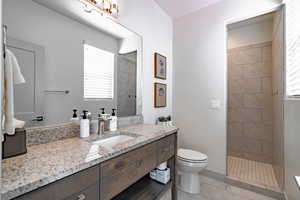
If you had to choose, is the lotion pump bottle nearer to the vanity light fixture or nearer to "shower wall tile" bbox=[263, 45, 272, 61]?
the vanity light fixture

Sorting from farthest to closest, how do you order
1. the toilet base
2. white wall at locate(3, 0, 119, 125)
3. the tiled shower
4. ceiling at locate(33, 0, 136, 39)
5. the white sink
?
1. the tiled shower
2. the toilet base
3. the white sink
4. ceiling at locate(33, 0, 136, 39)
5. white wall at locate(3, 0, 119, 125)

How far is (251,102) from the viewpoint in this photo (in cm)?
254

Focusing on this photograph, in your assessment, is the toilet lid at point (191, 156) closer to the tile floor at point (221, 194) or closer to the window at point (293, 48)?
the tile floor at point (221, 194)

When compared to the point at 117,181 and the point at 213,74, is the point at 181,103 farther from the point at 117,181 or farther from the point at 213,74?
the point at 117,181

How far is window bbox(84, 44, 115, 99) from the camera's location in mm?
1278

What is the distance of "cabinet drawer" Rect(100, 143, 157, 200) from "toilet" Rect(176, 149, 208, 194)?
0.70m

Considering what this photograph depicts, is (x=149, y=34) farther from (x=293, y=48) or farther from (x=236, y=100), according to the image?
(x=236, y=100)

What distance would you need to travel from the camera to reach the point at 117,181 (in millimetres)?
851

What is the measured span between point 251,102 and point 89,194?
9.33 feet

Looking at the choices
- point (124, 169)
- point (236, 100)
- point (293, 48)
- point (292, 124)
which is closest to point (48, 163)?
point (124, 169)

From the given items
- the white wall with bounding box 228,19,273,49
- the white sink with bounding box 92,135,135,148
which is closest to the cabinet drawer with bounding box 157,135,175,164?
the white sink with bounding box 92,135,135,148

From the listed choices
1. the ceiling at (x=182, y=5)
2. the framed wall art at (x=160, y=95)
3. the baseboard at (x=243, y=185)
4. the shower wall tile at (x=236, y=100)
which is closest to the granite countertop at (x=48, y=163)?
the framed wall art at (x=160, y=95)

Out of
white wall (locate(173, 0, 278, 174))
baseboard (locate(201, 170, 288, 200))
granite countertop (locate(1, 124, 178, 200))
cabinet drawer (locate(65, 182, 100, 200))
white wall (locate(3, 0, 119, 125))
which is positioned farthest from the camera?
white wall (locate(173, 0, 278, 174))

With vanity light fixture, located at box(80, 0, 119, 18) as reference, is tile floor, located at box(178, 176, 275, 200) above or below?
below
